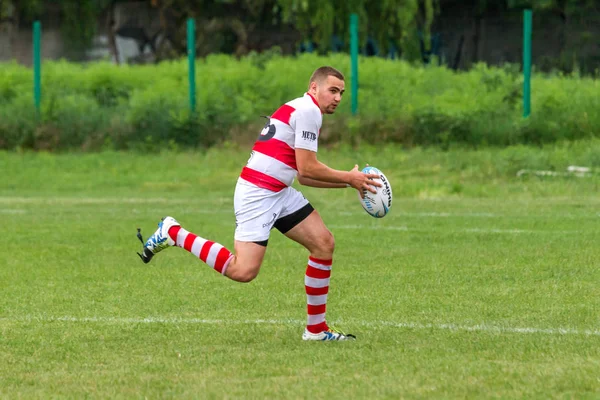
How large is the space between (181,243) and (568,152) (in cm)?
1570

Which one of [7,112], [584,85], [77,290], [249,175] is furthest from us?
[7,112]

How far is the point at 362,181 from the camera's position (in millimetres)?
8562

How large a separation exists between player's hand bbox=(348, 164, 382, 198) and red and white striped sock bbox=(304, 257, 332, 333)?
0.56 metres

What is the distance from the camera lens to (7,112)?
28.0 meters

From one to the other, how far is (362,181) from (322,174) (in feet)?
1.05

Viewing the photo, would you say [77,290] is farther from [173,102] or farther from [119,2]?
[119,2]

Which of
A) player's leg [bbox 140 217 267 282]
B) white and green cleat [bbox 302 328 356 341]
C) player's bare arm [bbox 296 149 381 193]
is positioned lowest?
white and green cleat [bbox 302 328 356 341]

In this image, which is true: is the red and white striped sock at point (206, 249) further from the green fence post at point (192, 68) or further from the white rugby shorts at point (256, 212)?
the green fence post at point (192, 68)

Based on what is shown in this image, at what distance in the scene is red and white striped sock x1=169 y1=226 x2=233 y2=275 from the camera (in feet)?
28.2

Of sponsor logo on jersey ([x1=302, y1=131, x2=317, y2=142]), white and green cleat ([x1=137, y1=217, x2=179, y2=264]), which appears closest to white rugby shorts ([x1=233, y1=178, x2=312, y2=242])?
sponsor logo on jersey ([x1=302, y1=131, x2=317, y2=142])

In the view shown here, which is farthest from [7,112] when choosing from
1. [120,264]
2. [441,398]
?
[441,398]

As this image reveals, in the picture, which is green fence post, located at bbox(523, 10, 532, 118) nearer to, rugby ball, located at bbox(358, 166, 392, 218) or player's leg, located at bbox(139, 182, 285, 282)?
rugby ball, located at bbox(358, 166, 392, 218)

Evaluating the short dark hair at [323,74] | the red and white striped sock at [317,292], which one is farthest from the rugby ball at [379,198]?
the short dark hair at [323,74]

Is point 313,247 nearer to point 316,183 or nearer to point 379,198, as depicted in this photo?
point 316,183
